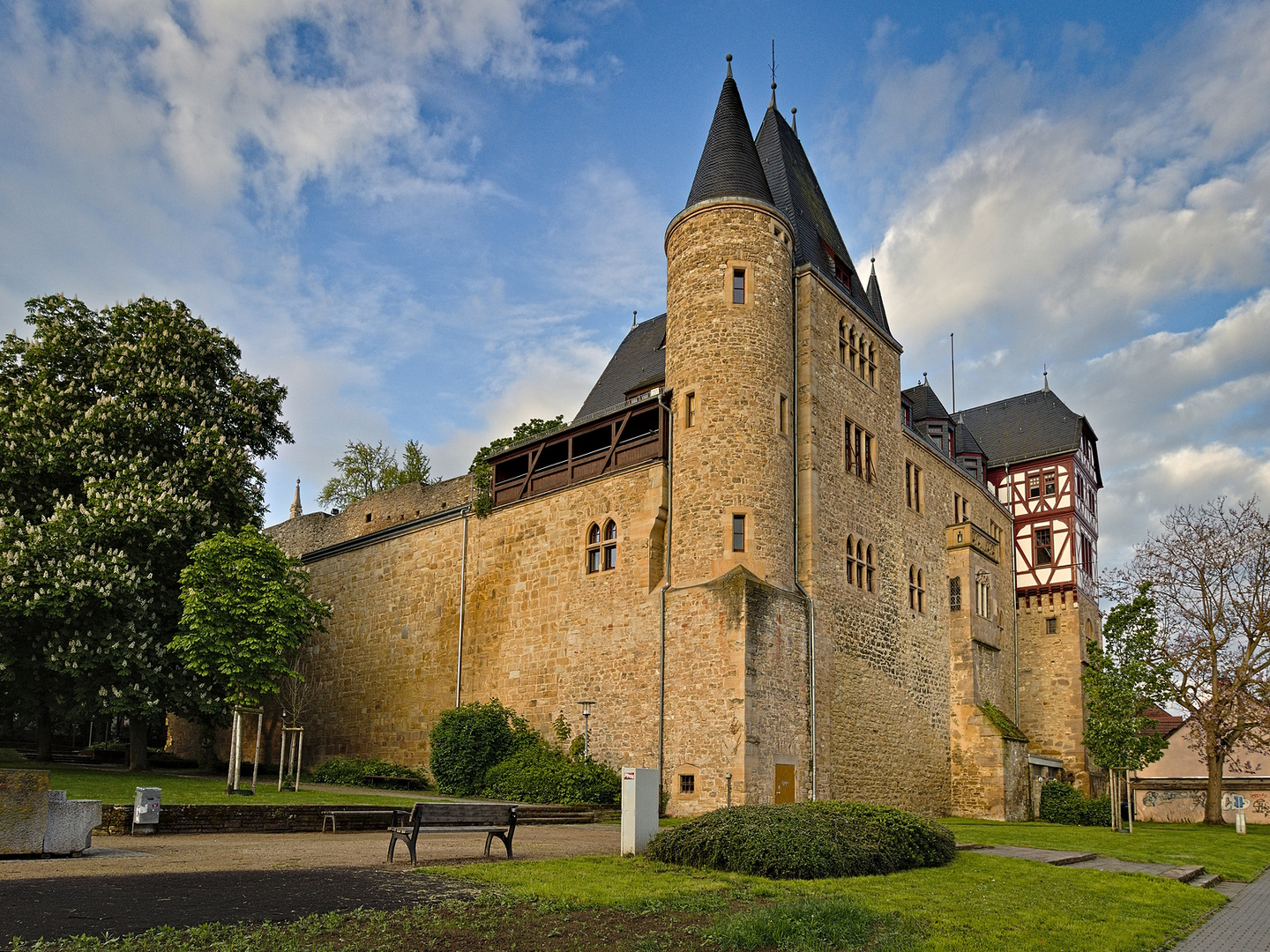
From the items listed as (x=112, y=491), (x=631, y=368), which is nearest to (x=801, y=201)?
(x=631, y=368)

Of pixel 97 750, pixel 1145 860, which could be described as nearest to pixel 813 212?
pixel 1145 860

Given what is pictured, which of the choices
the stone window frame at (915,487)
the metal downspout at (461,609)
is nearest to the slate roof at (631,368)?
the metal downspout at (461,609)

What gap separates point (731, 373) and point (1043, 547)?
23.2 metres

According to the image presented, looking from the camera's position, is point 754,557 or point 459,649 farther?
point 459,649

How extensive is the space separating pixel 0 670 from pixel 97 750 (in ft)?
41.7

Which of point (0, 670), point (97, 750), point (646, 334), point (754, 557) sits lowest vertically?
point (97, 750)

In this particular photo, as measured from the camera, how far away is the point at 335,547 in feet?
112

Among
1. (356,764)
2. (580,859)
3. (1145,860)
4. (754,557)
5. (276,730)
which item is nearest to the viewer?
(580,859)

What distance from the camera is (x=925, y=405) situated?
128 feet

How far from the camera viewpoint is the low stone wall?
12.9 metres

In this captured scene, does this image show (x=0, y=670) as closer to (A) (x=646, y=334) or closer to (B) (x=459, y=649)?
(B) (x=459, y=649)

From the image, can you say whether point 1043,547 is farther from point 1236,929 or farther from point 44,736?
point 44,736

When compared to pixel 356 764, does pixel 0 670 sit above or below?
above

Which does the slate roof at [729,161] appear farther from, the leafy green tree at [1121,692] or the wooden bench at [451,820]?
the wooden bench at [451,820]
